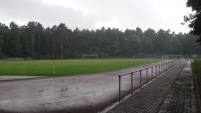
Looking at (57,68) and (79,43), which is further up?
(79,43)

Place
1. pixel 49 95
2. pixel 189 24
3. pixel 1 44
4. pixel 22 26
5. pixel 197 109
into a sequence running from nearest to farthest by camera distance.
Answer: pixel 197 109 → pixel 49 95 → pixel 189 24 → pixel 1 44 → pixel 22 26

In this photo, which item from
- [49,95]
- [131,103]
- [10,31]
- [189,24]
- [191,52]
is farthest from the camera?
[191,52]

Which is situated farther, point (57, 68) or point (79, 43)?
point (79, 43)

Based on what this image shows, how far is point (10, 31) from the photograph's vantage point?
342 ft

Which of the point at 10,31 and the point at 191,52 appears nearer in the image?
the point at 10,31

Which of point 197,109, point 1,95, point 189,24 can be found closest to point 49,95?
point 1,95

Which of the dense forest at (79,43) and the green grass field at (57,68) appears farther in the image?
the dense forest at (79,43)

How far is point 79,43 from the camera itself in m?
128

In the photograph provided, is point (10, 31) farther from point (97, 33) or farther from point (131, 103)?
point (131, 103)

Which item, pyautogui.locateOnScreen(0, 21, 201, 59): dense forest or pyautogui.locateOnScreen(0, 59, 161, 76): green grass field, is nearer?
pyautogui.locateOnScreen(0, 59, 161, 76): green grass field

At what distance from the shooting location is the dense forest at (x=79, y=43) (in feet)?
341

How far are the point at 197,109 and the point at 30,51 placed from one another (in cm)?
10415

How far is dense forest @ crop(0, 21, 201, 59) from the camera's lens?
10400 centimetres

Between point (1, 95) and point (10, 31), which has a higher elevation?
point (10, 31)
